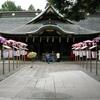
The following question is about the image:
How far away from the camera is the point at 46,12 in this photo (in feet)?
202

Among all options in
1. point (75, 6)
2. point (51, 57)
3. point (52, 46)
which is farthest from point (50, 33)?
point (75, 6)

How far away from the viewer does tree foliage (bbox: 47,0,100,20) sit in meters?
15.2

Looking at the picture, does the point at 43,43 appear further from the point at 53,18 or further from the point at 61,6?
the point at 61,6

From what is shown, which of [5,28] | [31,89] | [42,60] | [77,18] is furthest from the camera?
[5,28]

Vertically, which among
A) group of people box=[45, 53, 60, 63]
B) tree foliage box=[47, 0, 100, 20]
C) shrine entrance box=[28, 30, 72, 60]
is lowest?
group of people box=[45, 53, 60, 63]

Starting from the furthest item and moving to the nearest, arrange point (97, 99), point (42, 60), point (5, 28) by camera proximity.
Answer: point (5, 28) < point (42, 60) < point (97, 99)

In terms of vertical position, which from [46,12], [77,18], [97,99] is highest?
[46,12]

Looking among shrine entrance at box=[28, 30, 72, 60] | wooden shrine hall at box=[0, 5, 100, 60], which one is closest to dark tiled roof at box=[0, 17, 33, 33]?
wooden shrine hall at box=[0, 5, 100, 60]

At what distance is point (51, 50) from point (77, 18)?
1792 inches

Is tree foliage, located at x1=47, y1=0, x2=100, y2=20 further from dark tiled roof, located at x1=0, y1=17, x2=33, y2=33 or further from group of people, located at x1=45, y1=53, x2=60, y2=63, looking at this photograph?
dark tiled roof, located at x1=0, y1=17, x2=33, y2=33

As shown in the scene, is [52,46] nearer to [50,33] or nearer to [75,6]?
[50,33]

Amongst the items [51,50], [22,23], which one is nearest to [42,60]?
[51,50]

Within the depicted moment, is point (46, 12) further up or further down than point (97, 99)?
further up

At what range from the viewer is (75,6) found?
15.5m
